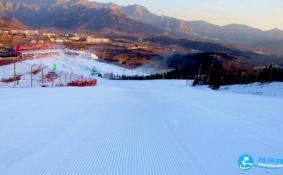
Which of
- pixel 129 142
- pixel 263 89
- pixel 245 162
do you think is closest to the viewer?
pixel 245 162

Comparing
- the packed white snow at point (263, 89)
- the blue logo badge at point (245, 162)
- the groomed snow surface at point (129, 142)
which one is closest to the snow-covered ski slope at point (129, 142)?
the groomed snow surface at point (129, 142)

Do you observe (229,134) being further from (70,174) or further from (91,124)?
(70,174)

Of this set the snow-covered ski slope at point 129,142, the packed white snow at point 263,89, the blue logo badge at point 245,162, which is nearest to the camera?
the snow-covered ski slope at point 129,142

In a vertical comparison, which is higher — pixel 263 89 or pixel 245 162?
pixel 245 162

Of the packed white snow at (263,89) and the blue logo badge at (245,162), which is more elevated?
the blue logo badge at (245,162)

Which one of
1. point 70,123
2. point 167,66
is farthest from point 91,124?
point 167,66

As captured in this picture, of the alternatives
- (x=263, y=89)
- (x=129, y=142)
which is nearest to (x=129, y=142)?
(x=129, y=142)

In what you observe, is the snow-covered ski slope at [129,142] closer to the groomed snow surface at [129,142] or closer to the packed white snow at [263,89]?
the groomed snow surface at [129,142]

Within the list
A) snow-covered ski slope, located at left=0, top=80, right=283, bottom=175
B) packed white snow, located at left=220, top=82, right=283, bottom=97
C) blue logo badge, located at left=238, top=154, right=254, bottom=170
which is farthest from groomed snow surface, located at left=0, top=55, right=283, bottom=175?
packed white snow, located at left=220, top=82, right=283, bottom=97

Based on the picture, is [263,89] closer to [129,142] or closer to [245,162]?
[129,142]
